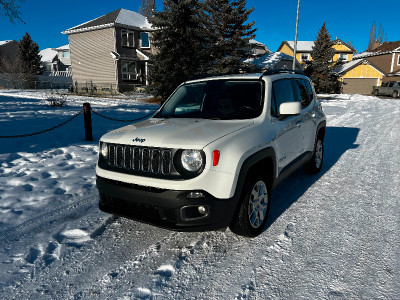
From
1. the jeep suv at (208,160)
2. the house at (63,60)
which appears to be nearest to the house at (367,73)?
the jeep suv at (208,160)

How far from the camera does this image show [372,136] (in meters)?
9.36

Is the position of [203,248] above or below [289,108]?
below

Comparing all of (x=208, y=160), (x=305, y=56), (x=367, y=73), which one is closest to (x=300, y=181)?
(x=208, y=160)

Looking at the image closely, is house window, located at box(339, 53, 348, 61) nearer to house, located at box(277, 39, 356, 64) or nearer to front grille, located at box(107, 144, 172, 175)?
house, located at box(277, 39, 356, 64)

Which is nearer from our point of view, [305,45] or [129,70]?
[129,70]

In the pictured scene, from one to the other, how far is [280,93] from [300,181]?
1865 millimetres

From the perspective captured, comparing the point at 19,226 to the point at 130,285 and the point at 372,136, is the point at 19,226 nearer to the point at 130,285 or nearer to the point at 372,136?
the point at 130,285

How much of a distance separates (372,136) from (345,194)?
19.7 ft

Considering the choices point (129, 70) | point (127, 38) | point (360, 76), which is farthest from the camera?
point (360, 76)

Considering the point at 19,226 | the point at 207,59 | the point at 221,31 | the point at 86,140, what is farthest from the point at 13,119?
the point at 221,31

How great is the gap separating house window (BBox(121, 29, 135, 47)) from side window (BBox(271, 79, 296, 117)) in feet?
97.5

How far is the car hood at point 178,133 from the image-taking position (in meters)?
2.77

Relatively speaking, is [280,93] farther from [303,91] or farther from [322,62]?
[322,62]

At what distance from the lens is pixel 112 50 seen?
30.0 metres
